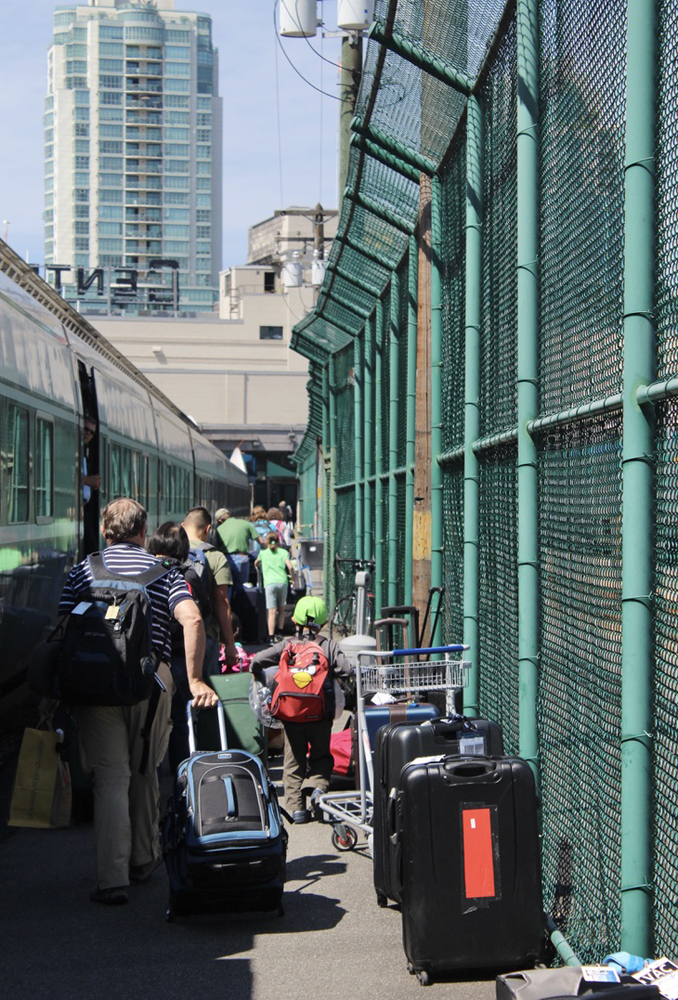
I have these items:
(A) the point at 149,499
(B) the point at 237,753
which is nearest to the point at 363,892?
(B) the point at 237,753

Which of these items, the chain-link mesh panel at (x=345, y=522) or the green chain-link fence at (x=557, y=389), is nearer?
the green chain-link fence at (x=557, y=389)

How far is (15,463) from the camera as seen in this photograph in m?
A: 8.57

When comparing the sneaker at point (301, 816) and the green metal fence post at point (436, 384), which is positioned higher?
the green metal fence post at point (436, 384)

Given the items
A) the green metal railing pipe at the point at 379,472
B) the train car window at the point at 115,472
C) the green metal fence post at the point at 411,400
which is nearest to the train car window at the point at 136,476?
the train car window at the point at 115,472

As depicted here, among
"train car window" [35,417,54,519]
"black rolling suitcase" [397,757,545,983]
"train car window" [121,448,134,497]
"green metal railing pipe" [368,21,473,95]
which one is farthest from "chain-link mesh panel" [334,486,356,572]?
"black rolling suitcase" [397,757,545,983]

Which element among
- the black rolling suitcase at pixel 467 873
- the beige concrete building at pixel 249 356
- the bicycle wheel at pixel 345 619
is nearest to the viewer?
the black rolling suitcase at pixel 467 873

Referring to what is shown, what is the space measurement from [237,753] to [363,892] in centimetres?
80

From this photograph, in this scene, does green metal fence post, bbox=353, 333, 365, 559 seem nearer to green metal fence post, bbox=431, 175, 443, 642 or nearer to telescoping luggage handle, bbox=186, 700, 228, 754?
green metal fence post, bbox=431, 175, 443, 642

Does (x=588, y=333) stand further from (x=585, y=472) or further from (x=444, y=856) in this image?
(x=444, y=856)

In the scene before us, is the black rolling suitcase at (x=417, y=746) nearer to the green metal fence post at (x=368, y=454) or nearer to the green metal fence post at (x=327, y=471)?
the green metal fence post at (x=368, y=454)

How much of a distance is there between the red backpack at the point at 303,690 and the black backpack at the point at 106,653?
1.39 m

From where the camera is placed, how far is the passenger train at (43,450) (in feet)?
27.9

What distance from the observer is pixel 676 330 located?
368 centimetres

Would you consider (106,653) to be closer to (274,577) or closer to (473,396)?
(473,396)
